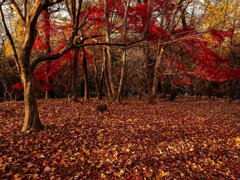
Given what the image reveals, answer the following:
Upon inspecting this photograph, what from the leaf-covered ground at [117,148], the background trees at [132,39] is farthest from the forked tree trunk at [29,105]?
the background trees at [132,39]

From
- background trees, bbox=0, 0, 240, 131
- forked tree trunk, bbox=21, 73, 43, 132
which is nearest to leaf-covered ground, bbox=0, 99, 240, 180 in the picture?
forked tree trunk, bbox=21, 73, 43, 132

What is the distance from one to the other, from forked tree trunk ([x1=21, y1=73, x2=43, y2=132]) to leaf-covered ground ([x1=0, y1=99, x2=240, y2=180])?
0.39 meters

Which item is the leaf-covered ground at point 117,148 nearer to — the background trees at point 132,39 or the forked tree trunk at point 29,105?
the forked tree trunk at point 29,105

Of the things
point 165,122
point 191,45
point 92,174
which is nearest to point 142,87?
point 191,45

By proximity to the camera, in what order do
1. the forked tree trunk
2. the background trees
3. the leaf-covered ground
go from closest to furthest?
the leaf-covered ground
the forked tree trunk
the background trees

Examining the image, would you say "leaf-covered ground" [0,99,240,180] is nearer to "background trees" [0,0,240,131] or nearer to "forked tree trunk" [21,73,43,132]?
"forked tree trunk" [21,73,43,132]

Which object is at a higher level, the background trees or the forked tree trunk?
the background trees

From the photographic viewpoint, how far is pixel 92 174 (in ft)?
17.7

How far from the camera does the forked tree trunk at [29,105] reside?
296 inches

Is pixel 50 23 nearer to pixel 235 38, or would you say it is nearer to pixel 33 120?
pixel 33 120

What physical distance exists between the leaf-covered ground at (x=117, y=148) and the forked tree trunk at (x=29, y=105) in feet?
1.26

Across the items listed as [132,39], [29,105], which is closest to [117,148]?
[29,105]

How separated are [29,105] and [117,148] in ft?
11.5

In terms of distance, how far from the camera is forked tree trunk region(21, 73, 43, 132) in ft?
24.7
